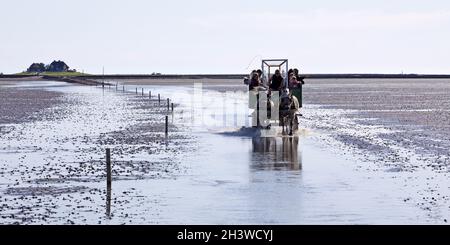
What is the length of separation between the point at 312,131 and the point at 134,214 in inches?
1109

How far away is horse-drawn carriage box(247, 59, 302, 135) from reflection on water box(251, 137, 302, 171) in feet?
4.95

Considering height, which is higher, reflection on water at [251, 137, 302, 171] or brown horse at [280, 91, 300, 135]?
brown horse at [280, 91, 300, 135]

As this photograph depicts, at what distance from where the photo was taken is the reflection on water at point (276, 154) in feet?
97.6

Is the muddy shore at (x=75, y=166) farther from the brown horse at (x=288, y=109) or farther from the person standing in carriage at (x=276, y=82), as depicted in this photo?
the person standing in carriage at (x=276, y=82)

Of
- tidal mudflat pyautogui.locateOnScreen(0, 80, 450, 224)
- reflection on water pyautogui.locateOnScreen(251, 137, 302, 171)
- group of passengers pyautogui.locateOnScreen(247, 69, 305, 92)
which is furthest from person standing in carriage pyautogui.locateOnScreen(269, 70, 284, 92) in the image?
reflection on water pyautogui.locateOnScreen(251, 137, 302, 171)

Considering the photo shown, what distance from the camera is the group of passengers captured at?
144 feet

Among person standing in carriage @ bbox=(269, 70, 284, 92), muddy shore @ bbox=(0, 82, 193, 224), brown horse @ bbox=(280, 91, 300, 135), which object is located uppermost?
person standing in carriage @ bbox=(269, 70, 284, 92)

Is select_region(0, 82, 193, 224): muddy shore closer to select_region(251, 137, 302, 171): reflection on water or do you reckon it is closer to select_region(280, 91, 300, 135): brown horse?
select_region(251, 137, 302, 171): reflection on water

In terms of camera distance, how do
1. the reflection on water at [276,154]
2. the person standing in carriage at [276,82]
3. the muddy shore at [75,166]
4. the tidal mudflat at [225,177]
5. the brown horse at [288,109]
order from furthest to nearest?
the person standing in carriage at [276,82] < the brown horse at [288,109] < the reflection on water at [276,154] < the muddy shore at [75,166] < the tidal mudflat at [225,177]

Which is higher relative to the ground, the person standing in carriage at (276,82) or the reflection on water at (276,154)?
the person standing in carriage at (276,82)

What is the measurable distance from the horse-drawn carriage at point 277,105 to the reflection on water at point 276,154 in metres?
1.51

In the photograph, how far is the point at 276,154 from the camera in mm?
33469

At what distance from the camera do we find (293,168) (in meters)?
29.1

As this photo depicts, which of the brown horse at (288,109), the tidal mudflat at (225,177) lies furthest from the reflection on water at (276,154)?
the brown horse at (288,109)
